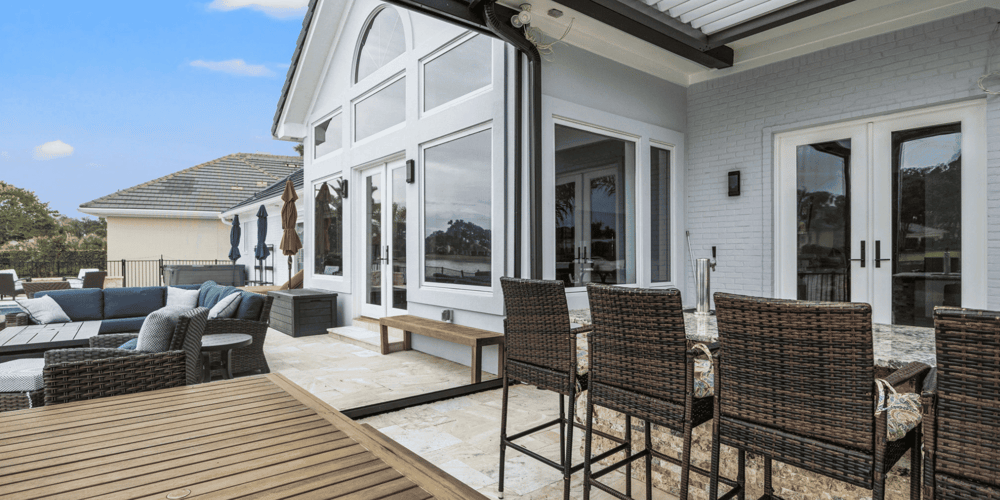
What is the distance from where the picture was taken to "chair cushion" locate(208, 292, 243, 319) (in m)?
4.73

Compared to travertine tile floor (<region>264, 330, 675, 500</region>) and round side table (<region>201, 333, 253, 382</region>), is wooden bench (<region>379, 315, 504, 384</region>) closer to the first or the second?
travertine tile floor (<region>264, 330, 675, 500</region>)

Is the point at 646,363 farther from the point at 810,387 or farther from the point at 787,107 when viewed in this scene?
the point at 787,107

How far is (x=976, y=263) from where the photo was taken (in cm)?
387

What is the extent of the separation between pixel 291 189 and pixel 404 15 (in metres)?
3.45

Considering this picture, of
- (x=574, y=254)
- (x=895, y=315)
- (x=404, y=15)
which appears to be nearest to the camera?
(x=895, y=315)

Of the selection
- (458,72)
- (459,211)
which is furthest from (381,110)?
(459,211)

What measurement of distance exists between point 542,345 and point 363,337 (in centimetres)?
423

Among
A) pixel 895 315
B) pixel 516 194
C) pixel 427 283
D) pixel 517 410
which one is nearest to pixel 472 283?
pixel 427 283

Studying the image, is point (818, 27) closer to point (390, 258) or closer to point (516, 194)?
point (516, 194)

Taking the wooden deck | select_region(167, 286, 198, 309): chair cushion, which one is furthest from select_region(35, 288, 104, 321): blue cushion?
the wooden deck

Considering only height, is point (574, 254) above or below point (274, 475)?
above

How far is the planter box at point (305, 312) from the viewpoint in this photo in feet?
22.3

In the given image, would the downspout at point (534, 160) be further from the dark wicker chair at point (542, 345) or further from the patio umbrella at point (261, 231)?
the patio umbrella at point (261, 231)

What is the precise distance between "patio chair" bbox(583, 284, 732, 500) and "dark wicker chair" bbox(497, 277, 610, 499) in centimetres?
16
